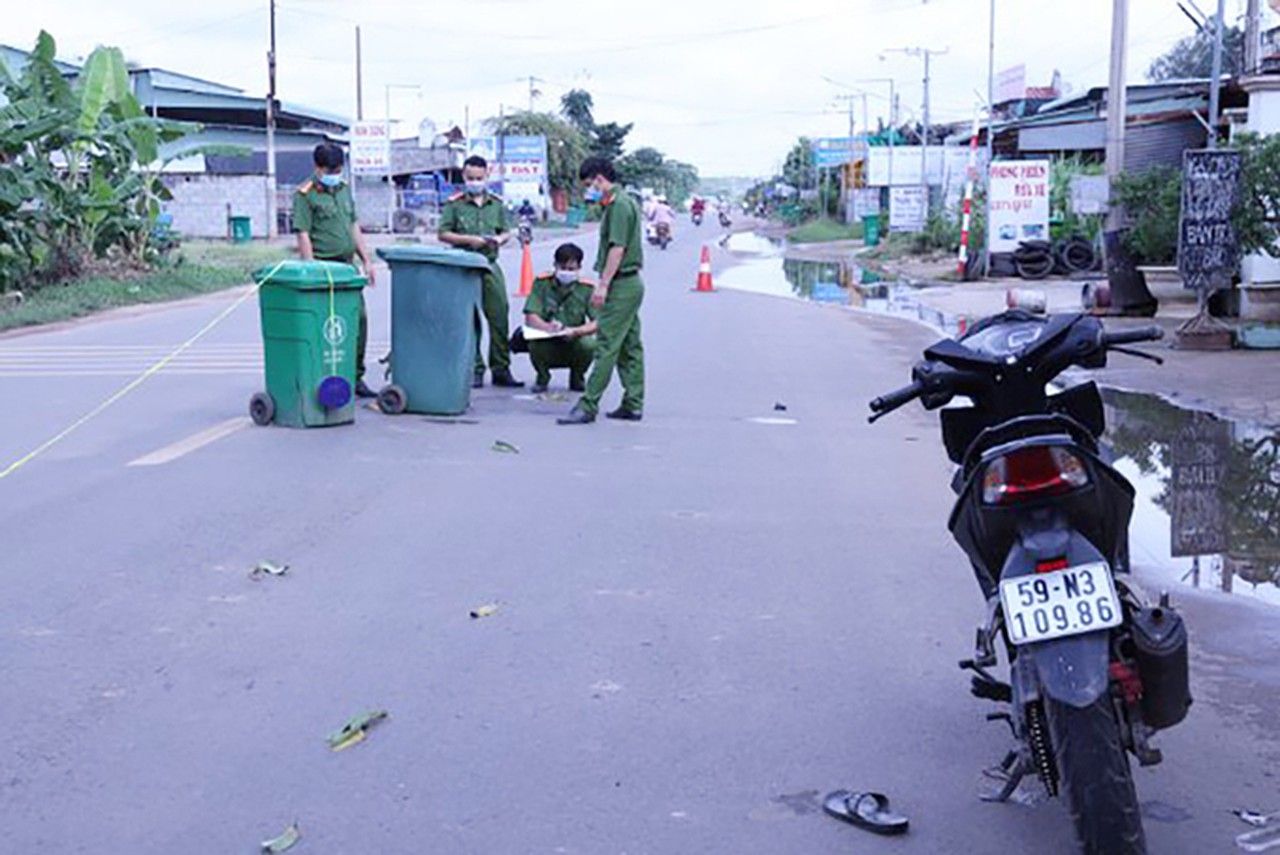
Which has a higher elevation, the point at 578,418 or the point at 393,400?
the point at 393,400

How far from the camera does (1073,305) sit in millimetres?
23781

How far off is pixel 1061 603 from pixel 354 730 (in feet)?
7.18

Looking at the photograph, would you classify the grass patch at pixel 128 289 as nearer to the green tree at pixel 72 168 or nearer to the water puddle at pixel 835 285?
the green tree at pixel 72 168

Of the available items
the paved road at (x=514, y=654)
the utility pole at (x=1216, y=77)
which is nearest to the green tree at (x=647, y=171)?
the utility pole at (x=1216, y=77)

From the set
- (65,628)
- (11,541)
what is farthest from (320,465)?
(65,628)

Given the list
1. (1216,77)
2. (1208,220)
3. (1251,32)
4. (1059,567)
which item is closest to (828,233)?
(1251,32)

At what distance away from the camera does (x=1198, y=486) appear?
31.6ft

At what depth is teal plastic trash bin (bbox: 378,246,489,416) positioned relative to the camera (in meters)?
11.5

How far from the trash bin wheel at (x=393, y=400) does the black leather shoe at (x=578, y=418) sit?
3.73ft

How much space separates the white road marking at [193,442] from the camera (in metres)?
9.73

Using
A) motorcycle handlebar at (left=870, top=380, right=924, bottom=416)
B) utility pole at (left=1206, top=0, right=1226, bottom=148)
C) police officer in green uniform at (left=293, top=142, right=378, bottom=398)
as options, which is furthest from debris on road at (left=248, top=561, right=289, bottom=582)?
utility pole at (left=1206, top=0, right=1226, bottom=148)

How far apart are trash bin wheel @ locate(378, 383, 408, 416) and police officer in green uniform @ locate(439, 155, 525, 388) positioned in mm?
1510

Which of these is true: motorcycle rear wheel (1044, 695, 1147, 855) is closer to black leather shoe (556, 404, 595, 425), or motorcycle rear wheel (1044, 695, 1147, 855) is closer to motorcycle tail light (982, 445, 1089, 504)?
motorcycle tail light (982, 445, 1089, 504)

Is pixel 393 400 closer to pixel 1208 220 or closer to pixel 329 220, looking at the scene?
pixel 329 220
